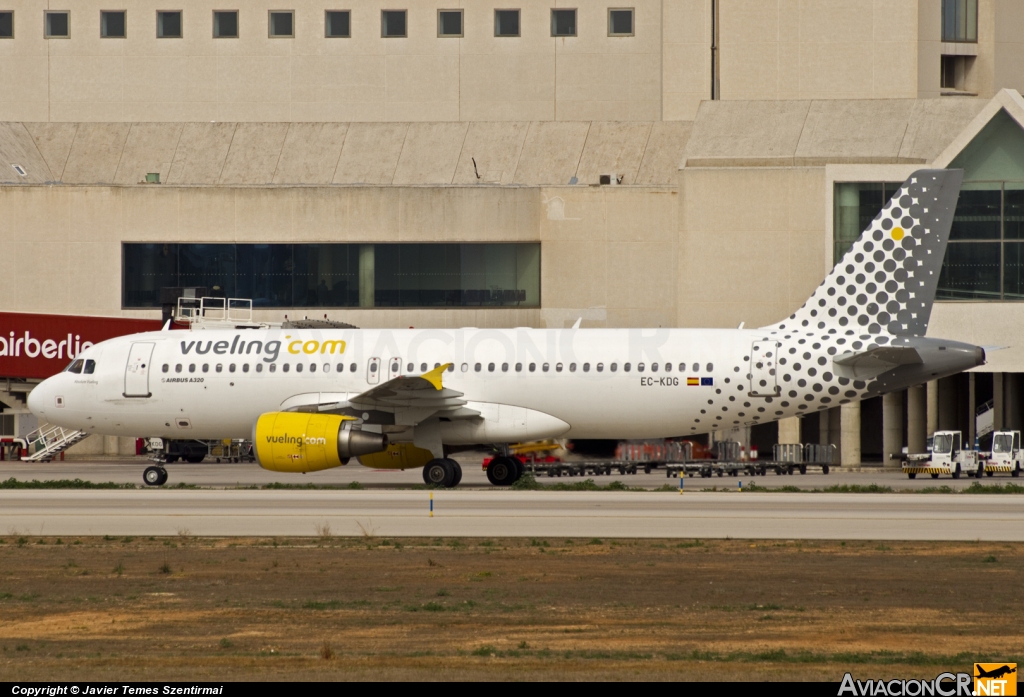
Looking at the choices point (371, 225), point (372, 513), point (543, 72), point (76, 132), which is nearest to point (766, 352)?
point (372, 513)

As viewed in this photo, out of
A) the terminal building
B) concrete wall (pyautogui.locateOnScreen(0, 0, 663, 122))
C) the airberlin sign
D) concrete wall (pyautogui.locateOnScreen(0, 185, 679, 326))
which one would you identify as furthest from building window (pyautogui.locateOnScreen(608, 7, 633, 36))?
the airberlin sign

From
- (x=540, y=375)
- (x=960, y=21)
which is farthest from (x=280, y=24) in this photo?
(x=540, y=375)

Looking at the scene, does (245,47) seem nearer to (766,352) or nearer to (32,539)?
(766,352)

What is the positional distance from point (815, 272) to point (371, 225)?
18027 mm

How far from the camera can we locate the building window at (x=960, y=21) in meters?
57.7

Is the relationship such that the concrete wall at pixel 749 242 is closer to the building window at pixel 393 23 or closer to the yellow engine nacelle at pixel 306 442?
the building window at pixel 393 23

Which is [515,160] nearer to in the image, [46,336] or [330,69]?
[330,69]

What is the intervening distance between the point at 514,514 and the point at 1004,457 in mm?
23644

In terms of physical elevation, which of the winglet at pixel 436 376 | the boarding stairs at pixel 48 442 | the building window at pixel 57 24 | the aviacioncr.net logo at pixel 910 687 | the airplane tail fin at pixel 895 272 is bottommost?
the boarding stairs at pixel 48 442

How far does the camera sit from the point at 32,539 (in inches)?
854

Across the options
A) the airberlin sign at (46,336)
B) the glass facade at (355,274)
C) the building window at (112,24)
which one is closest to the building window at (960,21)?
the glass facade at (355,274)

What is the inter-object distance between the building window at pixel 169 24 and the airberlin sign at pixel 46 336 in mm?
15452

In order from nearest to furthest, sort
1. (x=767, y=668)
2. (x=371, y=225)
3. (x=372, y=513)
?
(x=767, y=668) → (x=372, y=513) → (x=371, y=225)

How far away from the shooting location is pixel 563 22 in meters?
61.4
